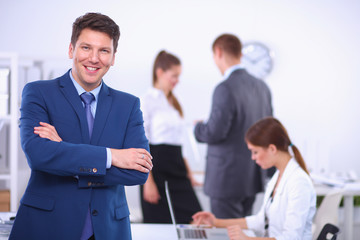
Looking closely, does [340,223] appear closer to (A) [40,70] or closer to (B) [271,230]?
(B) [271,230]

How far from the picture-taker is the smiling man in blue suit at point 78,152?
1136 millimetres

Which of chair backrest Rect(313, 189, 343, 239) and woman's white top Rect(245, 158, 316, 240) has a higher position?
woman's white top Rect(245, 158, 316, 240)

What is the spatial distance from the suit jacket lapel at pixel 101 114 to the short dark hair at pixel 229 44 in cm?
158

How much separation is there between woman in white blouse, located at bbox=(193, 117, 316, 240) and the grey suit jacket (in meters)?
0.50

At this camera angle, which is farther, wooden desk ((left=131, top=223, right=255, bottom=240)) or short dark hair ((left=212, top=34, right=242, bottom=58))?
short dark hair ((left=212, top=34, right=242, bottom=58))

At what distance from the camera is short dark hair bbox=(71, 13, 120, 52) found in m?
1.17

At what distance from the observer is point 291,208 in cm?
175

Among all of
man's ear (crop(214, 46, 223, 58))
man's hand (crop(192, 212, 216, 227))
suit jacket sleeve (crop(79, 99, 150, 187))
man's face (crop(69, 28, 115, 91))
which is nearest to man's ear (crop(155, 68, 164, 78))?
man's ear (crop(214, 46, 223, 58))

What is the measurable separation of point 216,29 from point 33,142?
3248 mm

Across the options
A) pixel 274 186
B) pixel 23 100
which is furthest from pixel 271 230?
pixel 23 100

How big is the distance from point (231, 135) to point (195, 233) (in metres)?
0.95

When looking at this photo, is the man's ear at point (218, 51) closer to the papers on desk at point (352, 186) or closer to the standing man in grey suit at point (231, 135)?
the standing man in grey suit at point (231, 135)

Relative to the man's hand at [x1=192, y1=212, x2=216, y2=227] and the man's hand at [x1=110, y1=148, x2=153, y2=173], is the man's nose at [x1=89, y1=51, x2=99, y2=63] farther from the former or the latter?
the man's hand at [x1=192, y1=212, x2=216, y2=227]

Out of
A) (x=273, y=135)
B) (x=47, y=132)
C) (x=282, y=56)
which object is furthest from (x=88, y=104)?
(x=282, y=56)
